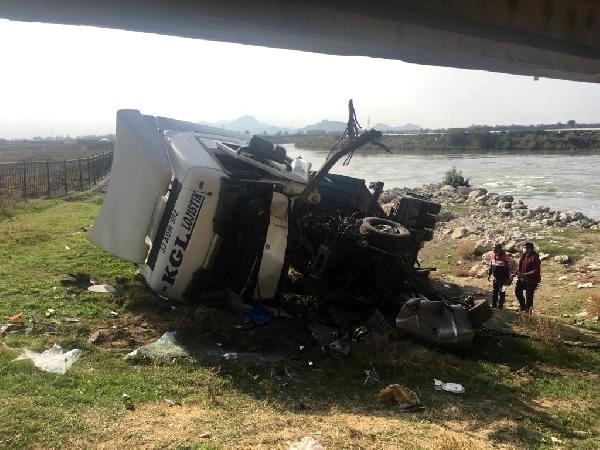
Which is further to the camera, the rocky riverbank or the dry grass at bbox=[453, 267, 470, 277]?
the rocky riverbank

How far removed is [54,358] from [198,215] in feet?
6.51

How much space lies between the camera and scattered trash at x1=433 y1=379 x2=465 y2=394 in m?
4.64

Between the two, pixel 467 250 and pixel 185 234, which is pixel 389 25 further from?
pixel 467 250

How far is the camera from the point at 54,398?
387cm

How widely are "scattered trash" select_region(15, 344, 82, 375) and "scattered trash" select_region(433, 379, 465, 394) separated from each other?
3.22 metres

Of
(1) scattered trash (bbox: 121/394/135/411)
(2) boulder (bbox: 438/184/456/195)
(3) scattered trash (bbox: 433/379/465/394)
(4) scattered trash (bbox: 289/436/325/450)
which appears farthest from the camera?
(2) boulder (bbox: 438/184/456/195)

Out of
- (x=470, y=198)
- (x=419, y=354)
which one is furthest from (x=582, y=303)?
(x=470, y=198)

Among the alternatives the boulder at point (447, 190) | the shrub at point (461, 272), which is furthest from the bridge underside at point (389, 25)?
the boulder at point (447, 190)

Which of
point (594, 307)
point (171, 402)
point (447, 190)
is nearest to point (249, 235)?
point (171, 402)

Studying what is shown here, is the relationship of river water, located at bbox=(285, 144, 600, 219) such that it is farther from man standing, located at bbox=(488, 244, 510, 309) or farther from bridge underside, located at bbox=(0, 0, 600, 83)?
bridge underside, located at bbox=(0, 0, 600, 83)

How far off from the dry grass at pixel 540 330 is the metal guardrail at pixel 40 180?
42.7 feet

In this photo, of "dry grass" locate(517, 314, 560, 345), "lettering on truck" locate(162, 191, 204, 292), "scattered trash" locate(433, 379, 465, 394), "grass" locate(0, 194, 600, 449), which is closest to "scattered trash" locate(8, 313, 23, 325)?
"grass" locate(0, 194, 600, 449)

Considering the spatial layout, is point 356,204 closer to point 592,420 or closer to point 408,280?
point 408,280

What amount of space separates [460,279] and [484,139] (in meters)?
59.7
